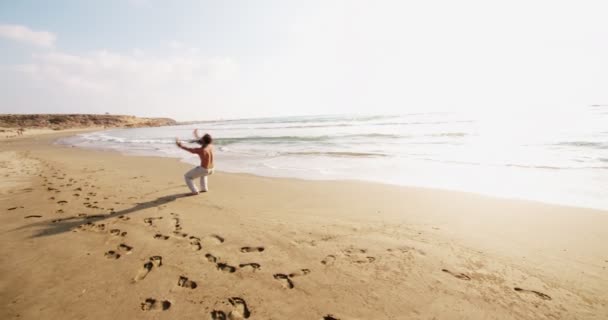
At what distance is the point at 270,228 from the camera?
472 centimetres

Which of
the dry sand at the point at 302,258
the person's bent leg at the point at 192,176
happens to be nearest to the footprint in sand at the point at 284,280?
the dry sand at the point at 302,258

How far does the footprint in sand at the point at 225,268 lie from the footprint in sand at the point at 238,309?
1.82 feet

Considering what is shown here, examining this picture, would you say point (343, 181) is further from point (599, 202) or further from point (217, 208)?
point (599, 202)

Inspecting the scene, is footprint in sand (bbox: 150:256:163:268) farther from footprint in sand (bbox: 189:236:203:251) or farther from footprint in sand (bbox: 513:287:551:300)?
footprint in sand (bbox: 513:287:551:300)

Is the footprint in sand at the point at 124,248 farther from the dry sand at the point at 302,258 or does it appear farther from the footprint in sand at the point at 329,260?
the footprint in sand at the point at 329,260

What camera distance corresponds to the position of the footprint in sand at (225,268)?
341 cm

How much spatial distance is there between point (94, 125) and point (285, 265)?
10060 cm

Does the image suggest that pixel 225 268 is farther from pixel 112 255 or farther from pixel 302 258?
pixel 112 255

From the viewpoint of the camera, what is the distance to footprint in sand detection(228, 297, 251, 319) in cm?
265

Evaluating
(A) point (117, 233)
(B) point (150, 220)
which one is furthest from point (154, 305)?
(B) point (150, 220)

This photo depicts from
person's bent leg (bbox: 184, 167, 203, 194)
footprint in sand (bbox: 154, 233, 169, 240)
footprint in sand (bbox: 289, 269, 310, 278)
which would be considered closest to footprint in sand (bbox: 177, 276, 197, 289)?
footprint in sand (bbox: 289, 269, 310, 278)

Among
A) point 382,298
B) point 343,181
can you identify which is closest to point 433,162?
point 343,181

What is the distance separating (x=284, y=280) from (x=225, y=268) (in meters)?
0.81

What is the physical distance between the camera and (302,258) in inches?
146
